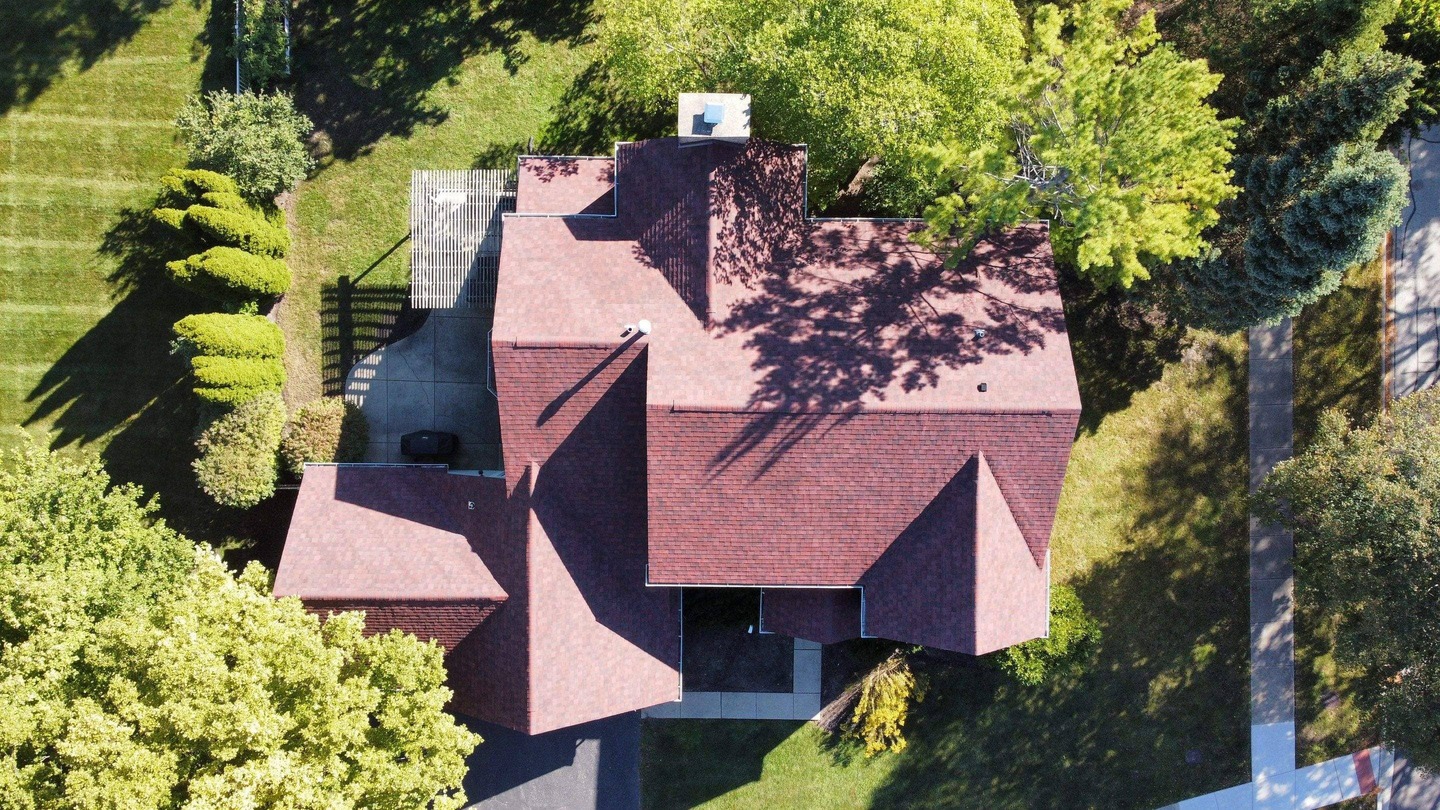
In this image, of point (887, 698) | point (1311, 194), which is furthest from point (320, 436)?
point (1311, 194)

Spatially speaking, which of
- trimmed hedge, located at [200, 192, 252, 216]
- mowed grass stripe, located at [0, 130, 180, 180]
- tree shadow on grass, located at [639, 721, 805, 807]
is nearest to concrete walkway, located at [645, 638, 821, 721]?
tree shadow on grass, located at [639, 721, 805, 807]

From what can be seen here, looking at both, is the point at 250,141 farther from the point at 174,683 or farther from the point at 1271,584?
the point at 1271,584

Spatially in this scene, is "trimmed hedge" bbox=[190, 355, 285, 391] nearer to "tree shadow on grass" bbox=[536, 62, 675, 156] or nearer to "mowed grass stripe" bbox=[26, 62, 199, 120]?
"mowed grass stripe" bbox=[26, 62, 199, 120]

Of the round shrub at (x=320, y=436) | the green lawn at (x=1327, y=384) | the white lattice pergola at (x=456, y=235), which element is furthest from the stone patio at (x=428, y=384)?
the green lawn at (x=1327, y=384)

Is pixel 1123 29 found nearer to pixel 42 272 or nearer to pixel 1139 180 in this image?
pixel 1139 180

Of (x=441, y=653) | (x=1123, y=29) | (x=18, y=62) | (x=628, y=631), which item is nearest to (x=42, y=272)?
(x=18, y=62)

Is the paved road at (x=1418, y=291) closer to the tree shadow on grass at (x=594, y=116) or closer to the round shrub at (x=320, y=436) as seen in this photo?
the tree shadow on grass at (x=594, y=116)
